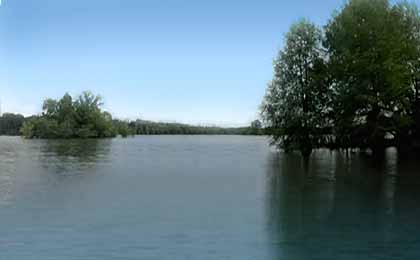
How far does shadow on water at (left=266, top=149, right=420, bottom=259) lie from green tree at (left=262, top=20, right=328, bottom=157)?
8186 millimetres

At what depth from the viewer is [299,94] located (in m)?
19.8

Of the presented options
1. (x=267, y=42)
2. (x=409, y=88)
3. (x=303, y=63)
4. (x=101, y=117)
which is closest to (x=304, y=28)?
(x=303, y=63)

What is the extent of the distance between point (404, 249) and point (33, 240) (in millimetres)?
4456

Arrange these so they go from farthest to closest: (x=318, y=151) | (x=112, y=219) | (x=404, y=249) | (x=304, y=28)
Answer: (x=318, y=151) < (x=304, y=28) < (x=112, y=219) < (x=404, y=249)

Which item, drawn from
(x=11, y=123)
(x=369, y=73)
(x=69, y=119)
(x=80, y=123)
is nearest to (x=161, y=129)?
(x=80, y=123)

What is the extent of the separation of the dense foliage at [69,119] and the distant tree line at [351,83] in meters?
23.8

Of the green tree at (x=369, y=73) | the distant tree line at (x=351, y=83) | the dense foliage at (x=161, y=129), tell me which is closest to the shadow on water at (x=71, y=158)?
the distant tree line at (x=351, y=83)

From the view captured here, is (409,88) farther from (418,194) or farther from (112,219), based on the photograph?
(112,219)

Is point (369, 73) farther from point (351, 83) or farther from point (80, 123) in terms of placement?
point (80, 123)

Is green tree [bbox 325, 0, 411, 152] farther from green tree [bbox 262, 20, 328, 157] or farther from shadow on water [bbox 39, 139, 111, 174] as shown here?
shadow on water [bbox 39, 139, 111, 174]

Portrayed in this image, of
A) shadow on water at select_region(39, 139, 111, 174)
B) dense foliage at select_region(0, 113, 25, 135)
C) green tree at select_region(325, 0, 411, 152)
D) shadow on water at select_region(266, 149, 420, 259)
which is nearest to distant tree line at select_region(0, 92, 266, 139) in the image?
dense foliage at select_region(0, 113, 25, 135)

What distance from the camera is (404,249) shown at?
4430 mm

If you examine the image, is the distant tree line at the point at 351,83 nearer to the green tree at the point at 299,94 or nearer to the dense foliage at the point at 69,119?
the green tree at the point at 299,94

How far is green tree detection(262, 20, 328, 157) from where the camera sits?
1931 cm
